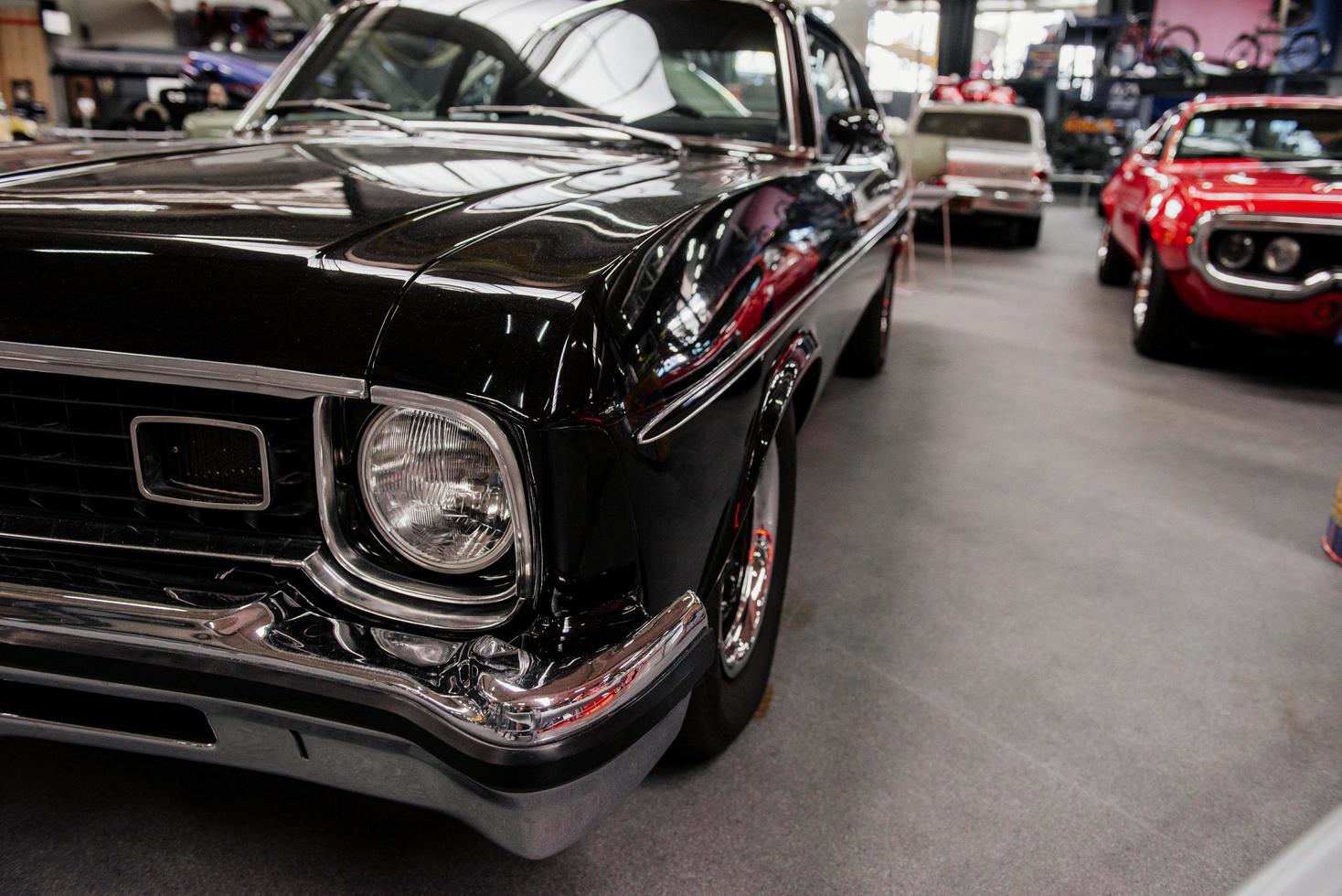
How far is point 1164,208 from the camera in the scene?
430 centimetres

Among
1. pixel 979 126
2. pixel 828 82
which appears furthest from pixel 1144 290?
pixel 979 126

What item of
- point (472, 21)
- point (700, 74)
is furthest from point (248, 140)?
point (700, 74)

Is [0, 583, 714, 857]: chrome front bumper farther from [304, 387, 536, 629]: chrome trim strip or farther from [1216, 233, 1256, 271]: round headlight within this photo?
[1216, 233, 1256, 271]: round headlight

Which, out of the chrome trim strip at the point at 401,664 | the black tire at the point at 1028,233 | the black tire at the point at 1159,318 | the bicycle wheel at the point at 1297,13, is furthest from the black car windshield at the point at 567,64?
the bicycle wheel at the point at 1297,13

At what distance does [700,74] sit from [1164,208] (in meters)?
2.91

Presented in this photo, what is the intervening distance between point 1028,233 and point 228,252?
868cm

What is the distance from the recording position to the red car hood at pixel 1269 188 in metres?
3.82

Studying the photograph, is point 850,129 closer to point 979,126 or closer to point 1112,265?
point 1112,265

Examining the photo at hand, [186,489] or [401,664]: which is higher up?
[186,489]

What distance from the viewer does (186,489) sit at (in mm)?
1101

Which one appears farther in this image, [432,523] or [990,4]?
[990,4]

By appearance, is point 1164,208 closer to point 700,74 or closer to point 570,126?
point 700,74

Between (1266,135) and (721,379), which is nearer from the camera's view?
(721,379)

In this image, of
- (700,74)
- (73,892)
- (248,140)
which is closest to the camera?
(73,892)
